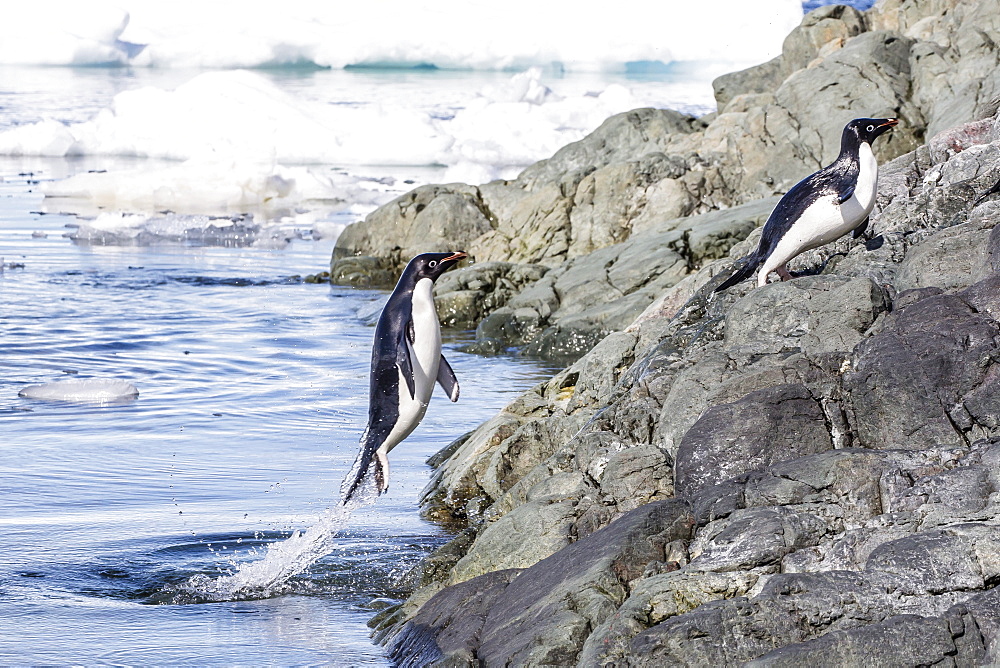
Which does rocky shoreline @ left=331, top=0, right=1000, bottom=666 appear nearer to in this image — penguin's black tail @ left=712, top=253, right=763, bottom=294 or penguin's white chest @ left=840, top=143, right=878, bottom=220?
penguin's black tail @ left=712, top=253, right=763, bottom=294

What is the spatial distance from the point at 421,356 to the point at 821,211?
294 cm

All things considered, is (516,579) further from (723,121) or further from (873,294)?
(723,121)

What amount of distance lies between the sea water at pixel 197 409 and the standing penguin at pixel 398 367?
66cm

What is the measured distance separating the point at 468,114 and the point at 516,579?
164ft

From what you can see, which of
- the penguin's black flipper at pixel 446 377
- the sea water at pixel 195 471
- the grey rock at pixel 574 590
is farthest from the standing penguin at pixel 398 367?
the grey rock at pixel 574 590

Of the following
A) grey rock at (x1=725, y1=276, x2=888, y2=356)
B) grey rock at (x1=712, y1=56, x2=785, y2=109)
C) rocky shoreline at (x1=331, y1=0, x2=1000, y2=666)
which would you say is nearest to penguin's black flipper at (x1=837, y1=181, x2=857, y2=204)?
rocky shoreline at (x1=331, y1=0, x2=1000, y2=666)

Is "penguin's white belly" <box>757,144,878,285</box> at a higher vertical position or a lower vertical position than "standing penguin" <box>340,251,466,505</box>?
higher

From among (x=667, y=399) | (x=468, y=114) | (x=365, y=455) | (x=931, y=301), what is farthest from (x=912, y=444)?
(x=468, y=114)

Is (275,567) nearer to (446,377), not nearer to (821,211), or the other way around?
(446,377)

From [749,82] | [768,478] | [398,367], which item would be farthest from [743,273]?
[749,82]

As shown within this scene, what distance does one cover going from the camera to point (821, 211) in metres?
8.55

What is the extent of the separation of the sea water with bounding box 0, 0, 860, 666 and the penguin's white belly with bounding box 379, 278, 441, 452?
0.94 m

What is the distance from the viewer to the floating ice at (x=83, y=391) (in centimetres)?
1404

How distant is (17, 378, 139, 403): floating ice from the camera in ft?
46.1
